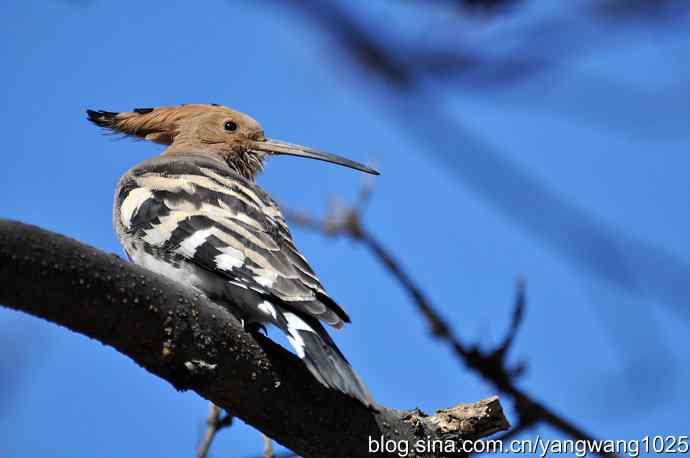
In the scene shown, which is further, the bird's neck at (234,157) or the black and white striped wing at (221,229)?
the bird's neck at (234,157)

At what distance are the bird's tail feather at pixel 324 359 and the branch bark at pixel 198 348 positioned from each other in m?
0.05

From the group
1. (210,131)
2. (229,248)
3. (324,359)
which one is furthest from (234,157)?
(324,359)

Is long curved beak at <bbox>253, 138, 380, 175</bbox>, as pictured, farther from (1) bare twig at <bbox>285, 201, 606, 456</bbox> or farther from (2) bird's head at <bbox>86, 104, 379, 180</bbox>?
(1) bare twig at <bbox>285, 201, 606, 456</bbox>

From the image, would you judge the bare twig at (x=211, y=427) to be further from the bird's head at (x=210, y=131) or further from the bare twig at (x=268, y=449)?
the bird's head at (x=210, y=131)

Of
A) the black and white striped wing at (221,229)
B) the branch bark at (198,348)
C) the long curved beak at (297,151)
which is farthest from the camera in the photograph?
the long curved beak at (297,151)

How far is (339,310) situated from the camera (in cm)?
265

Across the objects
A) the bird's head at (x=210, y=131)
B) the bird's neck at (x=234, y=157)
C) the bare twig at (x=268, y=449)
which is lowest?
the bare twig at (x=268, y=449)

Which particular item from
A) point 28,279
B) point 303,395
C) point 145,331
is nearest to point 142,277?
point 145,331

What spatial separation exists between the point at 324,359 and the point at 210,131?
222 cm

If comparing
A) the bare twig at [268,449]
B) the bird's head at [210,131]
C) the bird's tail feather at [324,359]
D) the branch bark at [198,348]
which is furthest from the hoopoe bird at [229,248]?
the bare twig at [268,449]

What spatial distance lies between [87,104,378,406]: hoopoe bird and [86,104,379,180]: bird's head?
0.32 metres

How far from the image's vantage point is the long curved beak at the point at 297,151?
13.6 feet

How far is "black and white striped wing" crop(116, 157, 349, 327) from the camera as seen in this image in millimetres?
2691

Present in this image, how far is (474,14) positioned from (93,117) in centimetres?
362
